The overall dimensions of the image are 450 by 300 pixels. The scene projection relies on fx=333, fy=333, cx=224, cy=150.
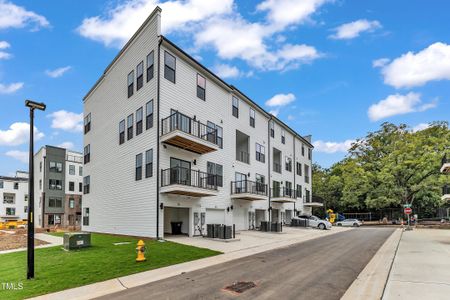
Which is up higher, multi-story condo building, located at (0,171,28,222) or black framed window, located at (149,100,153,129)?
black framed window, located at (149,100,153,129)

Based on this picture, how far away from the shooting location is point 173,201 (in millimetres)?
20312

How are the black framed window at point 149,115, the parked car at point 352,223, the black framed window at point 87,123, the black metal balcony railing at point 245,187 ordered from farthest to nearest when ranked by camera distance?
the parked car at point 352,223 < the black framed window at point 87,123 < the black metal balcony railing at point 245,187 < the black framed window at point 149,115

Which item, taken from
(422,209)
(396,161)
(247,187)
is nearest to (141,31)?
(247,187)

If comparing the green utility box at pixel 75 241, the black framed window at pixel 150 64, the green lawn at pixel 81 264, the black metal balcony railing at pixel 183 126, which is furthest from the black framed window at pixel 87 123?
the green lawn at pixel 81 264

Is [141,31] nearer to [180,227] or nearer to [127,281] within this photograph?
[180,227]

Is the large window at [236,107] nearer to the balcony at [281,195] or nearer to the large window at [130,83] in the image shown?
the large window at [130,83]

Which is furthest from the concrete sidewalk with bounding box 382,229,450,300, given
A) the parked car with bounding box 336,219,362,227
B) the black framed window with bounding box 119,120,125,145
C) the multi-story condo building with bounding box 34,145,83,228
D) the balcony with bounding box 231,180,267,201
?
the multi-story condo building with bounding box 34,145,83,228

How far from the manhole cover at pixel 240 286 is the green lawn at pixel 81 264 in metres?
3.55

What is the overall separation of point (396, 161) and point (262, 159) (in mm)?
25552

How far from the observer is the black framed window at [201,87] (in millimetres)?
23702

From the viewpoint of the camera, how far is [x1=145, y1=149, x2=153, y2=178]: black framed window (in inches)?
802

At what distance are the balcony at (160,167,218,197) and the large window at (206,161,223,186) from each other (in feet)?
3.65

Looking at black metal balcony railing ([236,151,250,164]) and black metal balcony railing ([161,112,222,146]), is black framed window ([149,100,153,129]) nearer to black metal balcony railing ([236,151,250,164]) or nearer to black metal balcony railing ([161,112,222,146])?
black metal balcony railing ([161,112,222,146])

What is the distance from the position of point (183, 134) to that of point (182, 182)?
3.17 metres
